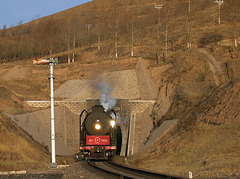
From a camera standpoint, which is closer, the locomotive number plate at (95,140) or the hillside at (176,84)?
the hillside at (176,84)

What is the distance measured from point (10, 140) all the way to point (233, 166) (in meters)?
21.8

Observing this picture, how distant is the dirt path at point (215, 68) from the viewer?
6328cm

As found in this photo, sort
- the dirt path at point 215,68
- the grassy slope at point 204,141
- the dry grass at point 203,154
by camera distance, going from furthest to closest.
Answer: the dirt path at point 215,68, the grassy slope at point 204,141, the dry grass at point 203,154

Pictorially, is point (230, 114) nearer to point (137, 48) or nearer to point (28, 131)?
point (28, 131)

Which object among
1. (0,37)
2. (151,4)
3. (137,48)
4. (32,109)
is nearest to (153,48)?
(137,48)

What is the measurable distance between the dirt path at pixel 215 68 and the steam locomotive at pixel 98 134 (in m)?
25.0

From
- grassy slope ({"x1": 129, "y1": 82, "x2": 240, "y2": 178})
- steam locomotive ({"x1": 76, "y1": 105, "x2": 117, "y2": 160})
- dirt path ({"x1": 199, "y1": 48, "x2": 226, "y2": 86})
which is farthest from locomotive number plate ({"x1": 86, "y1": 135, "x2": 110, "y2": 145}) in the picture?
dirt path ({"x1": 199, "y1": 48, "x2": 226, "y2": 86})

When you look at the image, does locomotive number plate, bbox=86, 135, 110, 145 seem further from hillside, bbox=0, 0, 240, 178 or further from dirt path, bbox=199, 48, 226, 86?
dirt path, bbox=199, 48, 226, 86

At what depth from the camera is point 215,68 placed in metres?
66.4

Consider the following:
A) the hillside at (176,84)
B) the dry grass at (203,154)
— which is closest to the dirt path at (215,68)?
the hillside at (176,84)

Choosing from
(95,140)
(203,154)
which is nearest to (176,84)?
(95,140)

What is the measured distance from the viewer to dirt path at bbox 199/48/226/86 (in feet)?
208

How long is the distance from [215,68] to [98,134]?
106 feet

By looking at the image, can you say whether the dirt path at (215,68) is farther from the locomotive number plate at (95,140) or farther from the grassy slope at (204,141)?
the locomotive number plate at (95,140)
